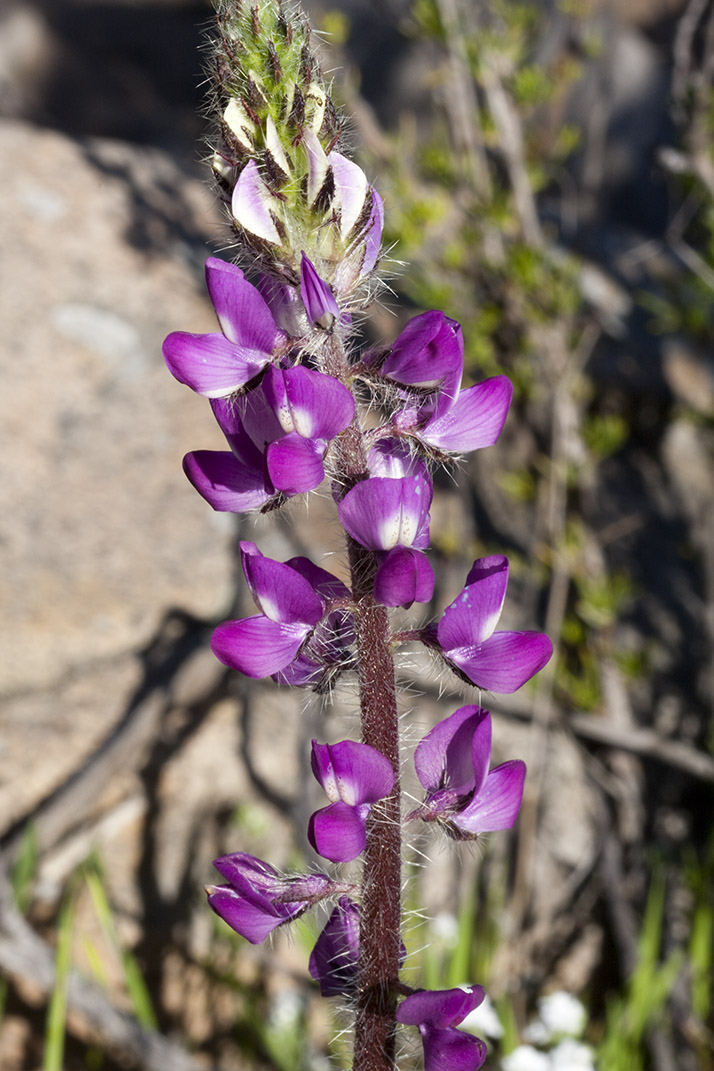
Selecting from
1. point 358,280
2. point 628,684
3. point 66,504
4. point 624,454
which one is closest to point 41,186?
point 66,504

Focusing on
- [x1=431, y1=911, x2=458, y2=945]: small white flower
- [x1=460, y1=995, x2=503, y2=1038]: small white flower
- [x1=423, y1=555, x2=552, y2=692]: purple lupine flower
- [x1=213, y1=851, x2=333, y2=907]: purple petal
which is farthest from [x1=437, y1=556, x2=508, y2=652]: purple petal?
[x1=431, y1=911, x2=458, y2=945]: small white flower


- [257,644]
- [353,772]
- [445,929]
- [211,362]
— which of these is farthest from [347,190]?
[445,929]

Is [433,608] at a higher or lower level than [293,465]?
lower

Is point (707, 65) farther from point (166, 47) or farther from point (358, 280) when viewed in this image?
point (166, 47)

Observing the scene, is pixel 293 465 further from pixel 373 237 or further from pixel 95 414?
pixel 95 414

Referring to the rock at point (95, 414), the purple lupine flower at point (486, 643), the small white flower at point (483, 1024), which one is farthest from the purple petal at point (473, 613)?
the rock at point (95, 414)
